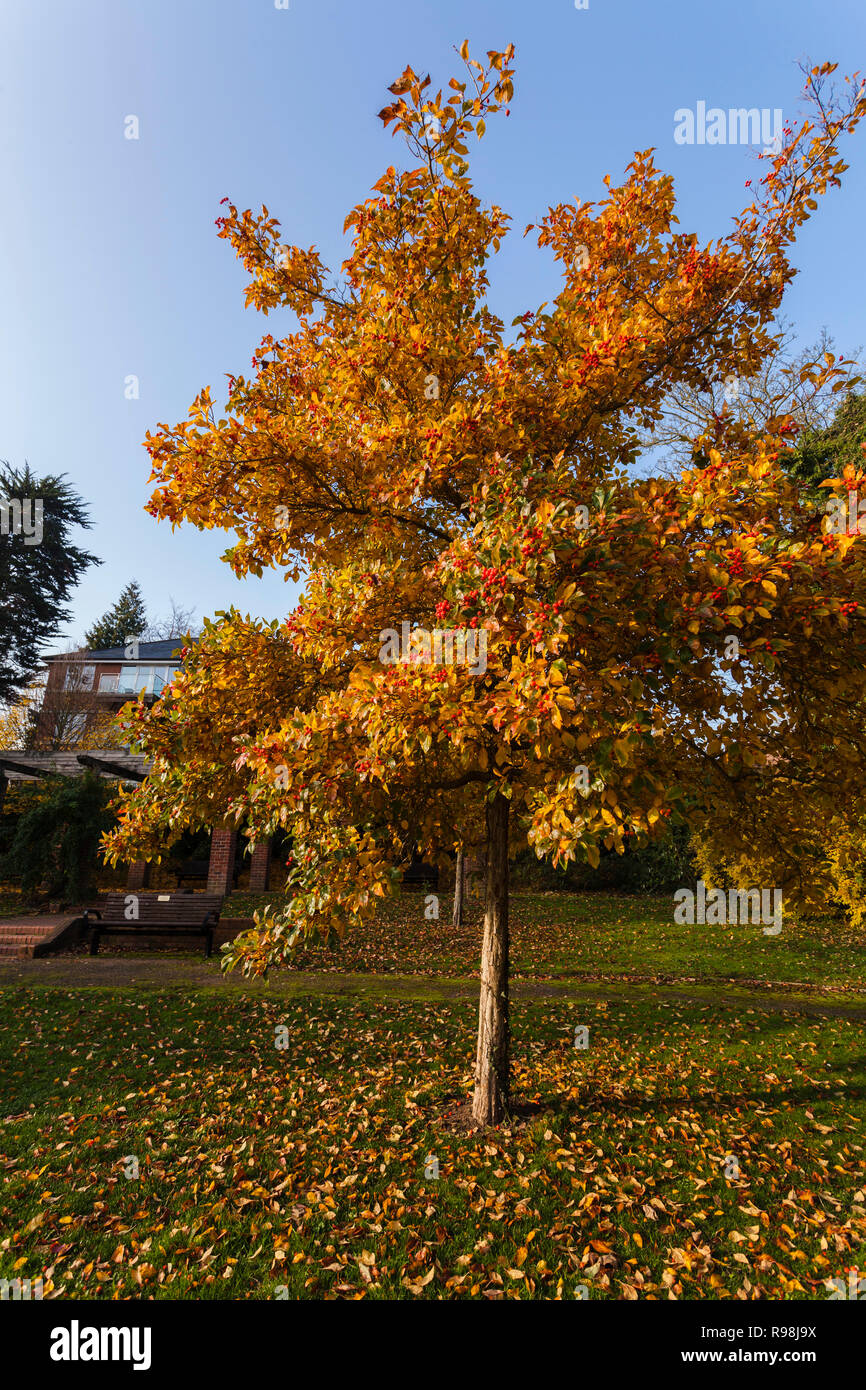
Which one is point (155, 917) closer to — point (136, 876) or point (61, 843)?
point (61, 843)

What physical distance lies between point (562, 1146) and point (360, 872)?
2871 mm

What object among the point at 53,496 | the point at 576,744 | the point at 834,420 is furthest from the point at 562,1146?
the point at 53,496

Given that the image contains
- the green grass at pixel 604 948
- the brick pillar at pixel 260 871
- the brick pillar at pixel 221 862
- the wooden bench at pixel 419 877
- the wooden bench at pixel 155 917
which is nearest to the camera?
the green grass at pixel 604 948

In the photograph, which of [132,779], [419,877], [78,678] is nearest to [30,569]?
[78,678]

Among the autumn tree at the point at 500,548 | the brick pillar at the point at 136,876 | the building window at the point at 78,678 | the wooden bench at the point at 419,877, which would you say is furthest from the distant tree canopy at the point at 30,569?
the autumn tree at the point at 500,548

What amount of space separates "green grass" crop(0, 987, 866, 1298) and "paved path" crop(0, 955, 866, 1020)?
1447 mm

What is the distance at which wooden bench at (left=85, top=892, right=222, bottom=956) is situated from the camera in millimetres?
11453

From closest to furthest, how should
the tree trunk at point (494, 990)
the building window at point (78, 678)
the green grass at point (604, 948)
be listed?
the tree trunk at point (494, 990)
the green grass at point (604, 948)
the building window at point (78, 678)

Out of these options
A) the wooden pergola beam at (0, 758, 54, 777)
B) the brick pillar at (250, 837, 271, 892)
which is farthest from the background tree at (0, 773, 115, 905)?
the brick pillar at (250, 837, 271, 892)

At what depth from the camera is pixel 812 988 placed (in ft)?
33.3

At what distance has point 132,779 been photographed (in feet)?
53.1

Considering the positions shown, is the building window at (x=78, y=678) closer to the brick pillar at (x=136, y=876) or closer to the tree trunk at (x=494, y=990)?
the brick pillar at (x=136, y=876)

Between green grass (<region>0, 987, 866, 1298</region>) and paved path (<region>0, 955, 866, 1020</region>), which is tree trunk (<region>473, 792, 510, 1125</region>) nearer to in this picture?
green grass (<region>0, 987, 866, 1298</region>)

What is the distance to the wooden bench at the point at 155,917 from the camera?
1145 centimetres
